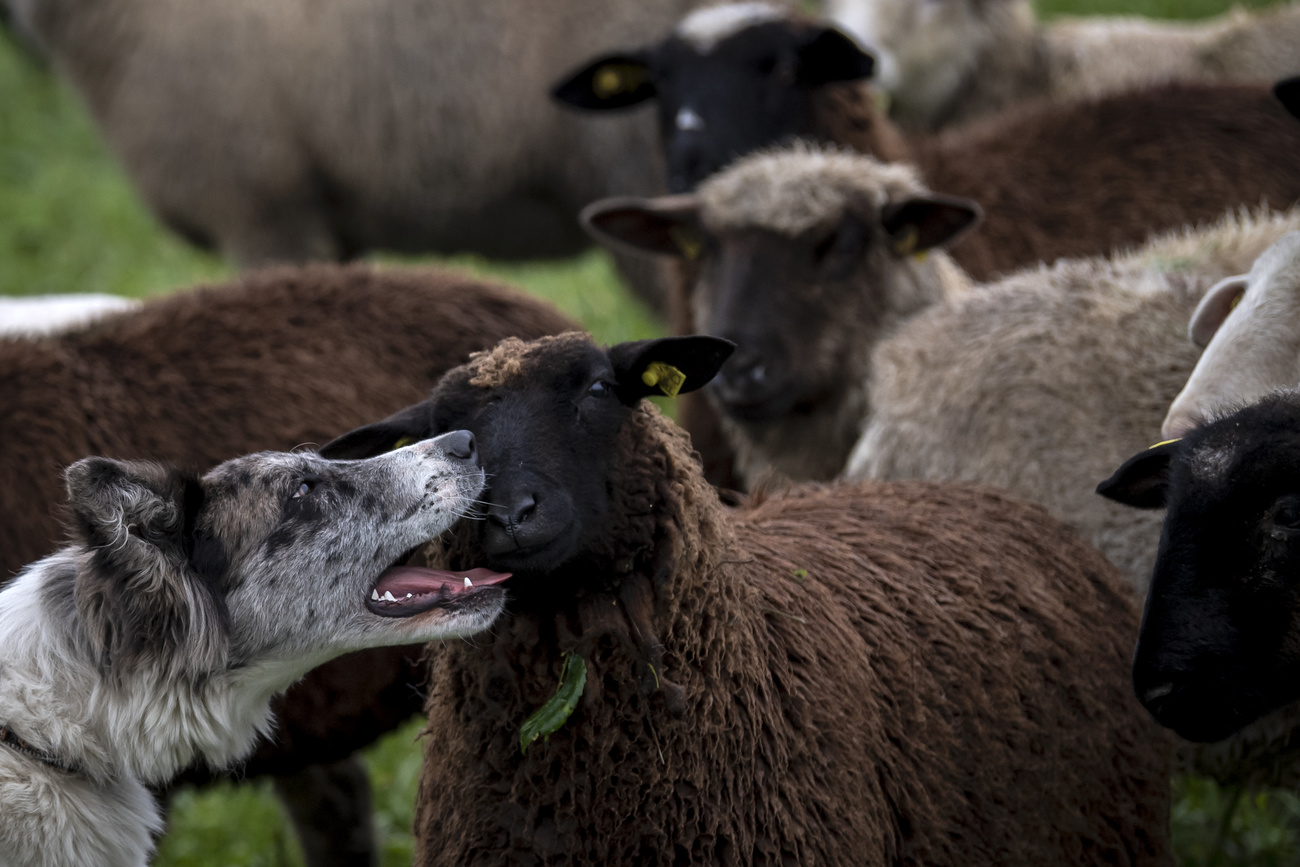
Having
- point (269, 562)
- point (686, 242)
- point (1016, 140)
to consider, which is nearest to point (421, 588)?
point (269, 562)

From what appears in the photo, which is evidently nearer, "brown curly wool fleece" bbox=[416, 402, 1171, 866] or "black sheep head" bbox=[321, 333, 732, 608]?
"black sheep head" bbox=[321, 333, 732, 608]

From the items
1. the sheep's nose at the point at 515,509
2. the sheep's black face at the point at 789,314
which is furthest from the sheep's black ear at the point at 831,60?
the sheep's nose at the point at 515,509

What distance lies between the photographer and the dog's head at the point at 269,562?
2723 millimetres

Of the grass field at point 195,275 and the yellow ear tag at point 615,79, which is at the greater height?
the yellow ear tag at point 615,79

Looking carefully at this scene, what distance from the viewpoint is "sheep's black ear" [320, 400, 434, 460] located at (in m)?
3.11

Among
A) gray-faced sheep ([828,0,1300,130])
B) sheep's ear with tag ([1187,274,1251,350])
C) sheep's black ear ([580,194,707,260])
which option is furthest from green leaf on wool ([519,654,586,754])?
gray-faced sheep ([828,0,1300,130])

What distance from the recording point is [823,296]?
488 centimetres

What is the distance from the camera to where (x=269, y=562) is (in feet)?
9.62

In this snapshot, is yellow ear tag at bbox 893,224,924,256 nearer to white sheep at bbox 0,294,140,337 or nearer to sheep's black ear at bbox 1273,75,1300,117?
sheep's black ear at bbox 1273,75,1300,117

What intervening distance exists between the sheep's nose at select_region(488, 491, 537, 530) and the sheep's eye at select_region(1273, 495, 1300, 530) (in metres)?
1.66

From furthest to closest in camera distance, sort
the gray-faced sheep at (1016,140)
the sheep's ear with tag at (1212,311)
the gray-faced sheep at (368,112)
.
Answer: the gray-faced sheep at (368,112) → the gray-faced sheep at (1016,140) → the sheep's ear with tag at (1212,311)

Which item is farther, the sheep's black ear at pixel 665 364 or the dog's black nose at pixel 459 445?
the sheep's black ear at pixel 665 364

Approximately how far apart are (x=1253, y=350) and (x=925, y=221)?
183 centimetres

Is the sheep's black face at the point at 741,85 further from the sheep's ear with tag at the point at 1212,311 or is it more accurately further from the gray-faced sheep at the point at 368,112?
the sheep's ear with tag at the point at 1212,311
